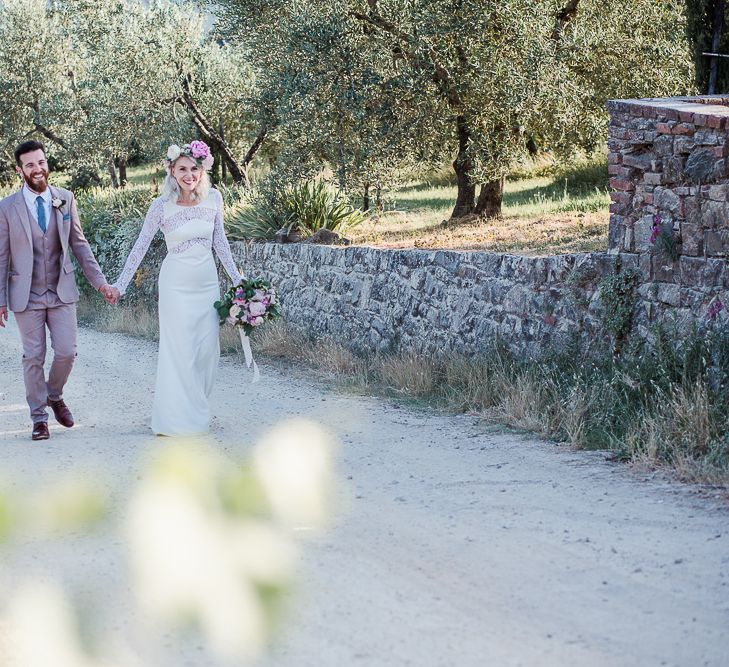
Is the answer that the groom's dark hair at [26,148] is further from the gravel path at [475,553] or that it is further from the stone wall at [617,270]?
the stone wall at [617,270]

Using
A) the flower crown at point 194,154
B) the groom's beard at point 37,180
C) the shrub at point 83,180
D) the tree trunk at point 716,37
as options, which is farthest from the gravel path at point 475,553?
the shrub at point 83,180

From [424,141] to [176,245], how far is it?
26.3 ft

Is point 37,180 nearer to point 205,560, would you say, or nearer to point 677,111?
point 205,560

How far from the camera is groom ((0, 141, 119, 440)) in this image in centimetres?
810

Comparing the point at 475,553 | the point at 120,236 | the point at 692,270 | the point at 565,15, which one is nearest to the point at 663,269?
the point at 692,270

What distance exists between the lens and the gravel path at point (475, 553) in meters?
4.15

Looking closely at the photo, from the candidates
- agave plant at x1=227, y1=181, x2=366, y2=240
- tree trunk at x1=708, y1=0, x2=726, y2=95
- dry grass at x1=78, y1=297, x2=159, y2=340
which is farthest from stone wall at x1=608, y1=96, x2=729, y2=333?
agave plant at x1=227, y1=181, x2=366, y2=240

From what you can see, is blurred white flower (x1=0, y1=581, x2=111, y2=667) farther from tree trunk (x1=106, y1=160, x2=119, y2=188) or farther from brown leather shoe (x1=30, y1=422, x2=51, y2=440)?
tree trunk (x1=106, y1=160, x2=119, y2=188)

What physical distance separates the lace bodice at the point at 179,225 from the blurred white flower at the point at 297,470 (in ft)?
4.61

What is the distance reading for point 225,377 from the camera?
11.0 metres

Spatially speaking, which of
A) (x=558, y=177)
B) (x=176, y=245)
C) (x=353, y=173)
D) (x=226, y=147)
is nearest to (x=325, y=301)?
(x=353, y=173)

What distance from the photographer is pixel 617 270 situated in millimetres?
8812

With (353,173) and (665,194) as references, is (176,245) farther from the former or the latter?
(353,173)

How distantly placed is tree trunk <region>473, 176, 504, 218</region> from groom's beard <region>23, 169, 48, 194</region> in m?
9.93
